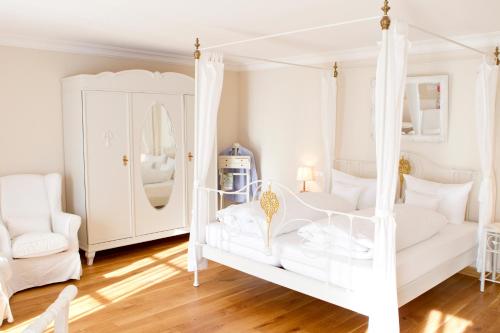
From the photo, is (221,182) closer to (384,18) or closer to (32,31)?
(32,31)

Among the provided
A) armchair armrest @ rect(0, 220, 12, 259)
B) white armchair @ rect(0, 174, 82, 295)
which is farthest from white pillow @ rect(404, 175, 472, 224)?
armchair armrest @ rect(0, 220, 12, 259)

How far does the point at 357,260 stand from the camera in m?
3.40

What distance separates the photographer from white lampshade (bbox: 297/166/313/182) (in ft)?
19.5

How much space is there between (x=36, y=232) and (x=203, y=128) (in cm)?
200

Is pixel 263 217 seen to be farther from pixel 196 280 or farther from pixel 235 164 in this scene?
pixel 235 164

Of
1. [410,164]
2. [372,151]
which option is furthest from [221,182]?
[410,164]

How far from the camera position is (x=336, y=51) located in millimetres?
5590

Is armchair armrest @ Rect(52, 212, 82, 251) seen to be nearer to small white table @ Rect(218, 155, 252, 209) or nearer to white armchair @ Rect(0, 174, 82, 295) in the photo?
white armchair @ Rect(0, 174, 82, 295)

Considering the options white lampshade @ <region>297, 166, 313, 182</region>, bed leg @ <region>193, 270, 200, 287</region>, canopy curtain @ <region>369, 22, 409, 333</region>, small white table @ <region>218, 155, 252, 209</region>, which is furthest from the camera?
small white table @ <region>218, 155, 252, 209</region>

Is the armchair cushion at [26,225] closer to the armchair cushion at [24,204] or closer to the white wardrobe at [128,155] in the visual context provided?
the armchair cushion at [24,204]

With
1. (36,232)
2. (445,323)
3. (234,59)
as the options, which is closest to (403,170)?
(445,323)

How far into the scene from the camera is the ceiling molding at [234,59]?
4.60 meters

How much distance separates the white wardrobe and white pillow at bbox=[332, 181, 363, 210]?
187 cm

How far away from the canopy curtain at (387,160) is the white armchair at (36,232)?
297cm
